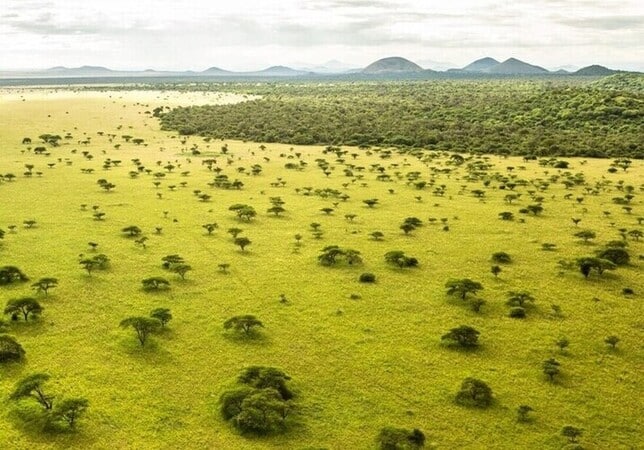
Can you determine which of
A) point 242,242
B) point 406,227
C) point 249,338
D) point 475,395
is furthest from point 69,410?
point 406,227

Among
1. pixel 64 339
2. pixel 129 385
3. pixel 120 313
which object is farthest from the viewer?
pixel 120 313

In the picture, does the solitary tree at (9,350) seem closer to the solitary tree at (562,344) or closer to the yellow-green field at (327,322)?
the yellow-green field at (327,322)

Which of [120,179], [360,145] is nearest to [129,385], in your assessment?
[120,179]

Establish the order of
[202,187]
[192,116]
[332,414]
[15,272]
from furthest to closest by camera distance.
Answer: [192,116] < [202,187] < [15,272] < [332,414]

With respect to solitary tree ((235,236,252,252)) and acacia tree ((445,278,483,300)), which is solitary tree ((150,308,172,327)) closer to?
solitary tree ((235,236,252,252))

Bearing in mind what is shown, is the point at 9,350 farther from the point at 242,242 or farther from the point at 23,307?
the point at 242,242

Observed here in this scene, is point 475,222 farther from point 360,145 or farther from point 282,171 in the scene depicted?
point 360,145
